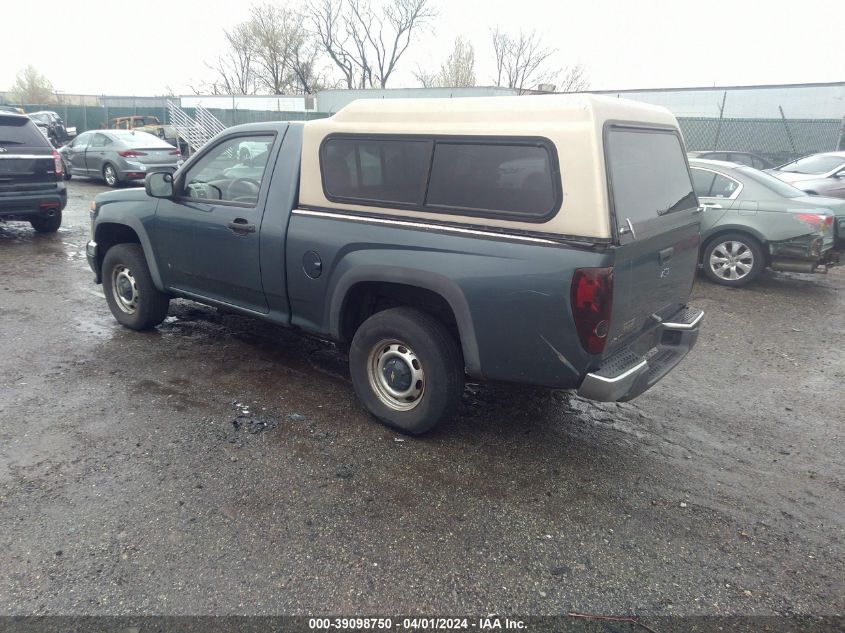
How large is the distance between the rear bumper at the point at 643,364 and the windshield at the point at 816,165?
31.5 ft

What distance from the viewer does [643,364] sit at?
11.1 feet

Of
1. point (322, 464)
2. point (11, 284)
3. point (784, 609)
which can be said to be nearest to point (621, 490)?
point (784, 609)

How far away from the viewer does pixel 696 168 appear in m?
8.09

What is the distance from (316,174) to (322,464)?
190 cm

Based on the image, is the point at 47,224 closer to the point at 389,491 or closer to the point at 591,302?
the point at 389,491

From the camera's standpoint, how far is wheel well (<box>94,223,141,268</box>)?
5.41 metres

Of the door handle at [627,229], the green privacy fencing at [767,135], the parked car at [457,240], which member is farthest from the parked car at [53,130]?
the door handle at [627,229]

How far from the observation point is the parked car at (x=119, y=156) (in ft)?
49.5

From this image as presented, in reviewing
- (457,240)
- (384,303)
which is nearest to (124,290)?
(384,303)

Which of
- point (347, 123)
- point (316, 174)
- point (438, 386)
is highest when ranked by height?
point (347, 123)

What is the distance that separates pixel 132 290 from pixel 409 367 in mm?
3119

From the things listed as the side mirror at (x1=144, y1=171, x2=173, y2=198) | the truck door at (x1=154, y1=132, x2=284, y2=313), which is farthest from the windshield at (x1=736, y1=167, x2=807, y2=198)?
the side mirror at (x1=144, y1=171, x2=173, y2=198)

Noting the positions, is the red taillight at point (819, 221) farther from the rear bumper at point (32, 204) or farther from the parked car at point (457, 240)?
the rear bumper at point (32, 204)

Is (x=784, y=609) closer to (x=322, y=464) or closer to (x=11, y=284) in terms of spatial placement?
(x=322, y=464)
